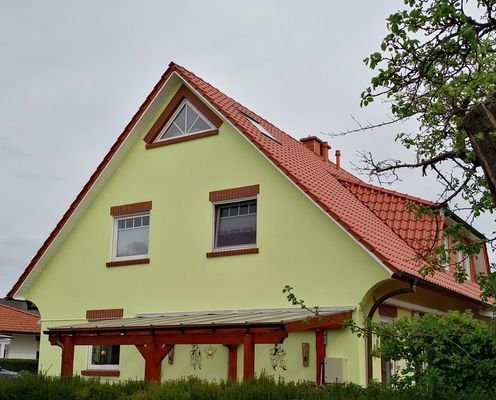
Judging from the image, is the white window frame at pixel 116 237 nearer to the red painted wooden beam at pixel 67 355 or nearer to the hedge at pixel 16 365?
the red painted wooden beam at pixel 67 355

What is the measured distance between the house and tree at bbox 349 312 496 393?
263 centimetres

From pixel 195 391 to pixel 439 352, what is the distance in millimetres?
3036

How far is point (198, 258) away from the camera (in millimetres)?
15219

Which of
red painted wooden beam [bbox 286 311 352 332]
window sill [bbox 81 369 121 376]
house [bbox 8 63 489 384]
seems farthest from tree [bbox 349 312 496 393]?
window sill [bbox 81 369 121 376]

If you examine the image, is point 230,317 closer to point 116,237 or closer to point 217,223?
point 217,223

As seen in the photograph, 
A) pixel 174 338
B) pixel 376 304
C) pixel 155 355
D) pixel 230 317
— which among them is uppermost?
pixel 376 304

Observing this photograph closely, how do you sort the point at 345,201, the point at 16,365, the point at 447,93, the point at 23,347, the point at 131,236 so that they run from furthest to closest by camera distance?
the point at 23,347, the point at 16,365, the point at 131,236, the point at 345,201, the point at 447,93

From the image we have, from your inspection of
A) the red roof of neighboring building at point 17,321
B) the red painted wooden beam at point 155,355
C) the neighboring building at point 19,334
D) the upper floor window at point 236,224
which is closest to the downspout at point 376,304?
the upper floor window at point 236,224

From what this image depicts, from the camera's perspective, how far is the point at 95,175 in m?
17.4

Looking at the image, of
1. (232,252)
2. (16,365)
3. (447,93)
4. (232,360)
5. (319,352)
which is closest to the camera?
(447,93)

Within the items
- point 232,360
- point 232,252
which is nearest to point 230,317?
point 232,360

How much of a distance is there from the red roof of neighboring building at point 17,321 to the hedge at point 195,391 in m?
27.5

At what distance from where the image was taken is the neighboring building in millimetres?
37125

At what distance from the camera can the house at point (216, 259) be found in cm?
1259
